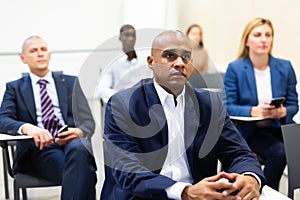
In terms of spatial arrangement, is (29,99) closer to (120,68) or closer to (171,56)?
(120,68)

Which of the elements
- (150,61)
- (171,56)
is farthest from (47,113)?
(171,56)

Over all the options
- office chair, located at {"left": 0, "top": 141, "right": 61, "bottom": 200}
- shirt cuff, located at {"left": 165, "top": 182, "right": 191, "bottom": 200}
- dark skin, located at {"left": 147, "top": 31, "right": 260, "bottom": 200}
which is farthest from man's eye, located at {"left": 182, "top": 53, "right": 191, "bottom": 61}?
office chair, located at {"left": 0, "top": 141, "right": 61, "bottom": 200}

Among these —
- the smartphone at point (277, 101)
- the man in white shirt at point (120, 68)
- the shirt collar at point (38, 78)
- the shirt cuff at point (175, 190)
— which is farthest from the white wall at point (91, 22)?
the shirt cuff at point (175, 190)

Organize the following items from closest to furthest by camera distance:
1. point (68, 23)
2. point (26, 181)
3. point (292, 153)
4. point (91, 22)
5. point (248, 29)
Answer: point (292, 153) → point (26, 181) → point (248, 29) → point (68, 23) → point (91, 22)

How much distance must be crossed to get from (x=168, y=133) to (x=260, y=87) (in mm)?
1659

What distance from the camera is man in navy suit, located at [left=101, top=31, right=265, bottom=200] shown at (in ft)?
6.06

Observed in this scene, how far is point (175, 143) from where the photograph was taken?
1921mm

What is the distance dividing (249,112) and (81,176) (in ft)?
3.95

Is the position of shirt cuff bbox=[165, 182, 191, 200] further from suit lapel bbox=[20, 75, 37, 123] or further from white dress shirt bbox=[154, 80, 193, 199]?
suit lapel bbox=[20, 75, 37, 123]

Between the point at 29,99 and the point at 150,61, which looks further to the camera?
the point at 29,99

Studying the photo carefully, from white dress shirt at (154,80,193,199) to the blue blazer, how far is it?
1403 mm

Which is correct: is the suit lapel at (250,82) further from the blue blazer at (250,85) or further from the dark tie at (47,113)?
the dark tie at (47,113)

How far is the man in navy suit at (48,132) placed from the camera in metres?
2.70

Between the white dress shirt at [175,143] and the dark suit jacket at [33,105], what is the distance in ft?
3.72
